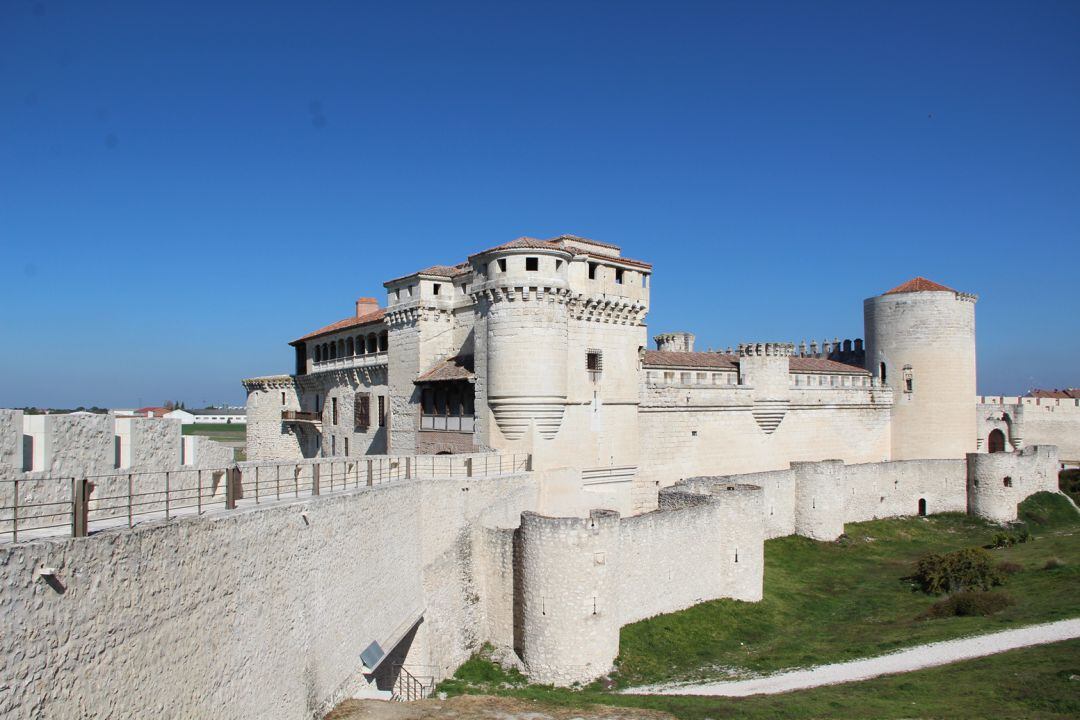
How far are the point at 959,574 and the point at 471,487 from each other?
17075 mm

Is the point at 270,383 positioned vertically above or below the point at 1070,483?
above

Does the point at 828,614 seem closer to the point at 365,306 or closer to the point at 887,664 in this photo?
the point at 887,664

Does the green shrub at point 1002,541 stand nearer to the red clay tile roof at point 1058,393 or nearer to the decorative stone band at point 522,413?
the decorative stone band at point 522,413

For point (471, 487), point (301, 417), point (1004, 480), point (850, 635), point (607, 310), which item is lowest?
point (850, 635)

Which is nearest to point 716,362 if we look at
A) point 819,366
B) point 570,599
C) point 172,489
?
point 819,366

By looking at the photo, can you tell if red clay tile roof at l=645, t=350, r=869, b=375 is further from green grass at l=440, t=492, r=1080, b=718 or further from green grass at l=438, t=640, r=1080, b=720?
green grass at l=438, t=640, r=1080, b=720

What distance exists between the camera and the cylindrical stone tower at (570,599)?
734 inches

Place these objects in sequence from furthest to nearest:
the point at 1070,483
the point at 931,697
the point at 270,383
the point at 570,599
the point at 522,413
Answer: the point at 270,383 < the point at 1070,483 < the point at 522,413 < the point at 570,599 < the point at 931,697

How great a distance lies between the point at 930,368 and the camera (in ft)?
133

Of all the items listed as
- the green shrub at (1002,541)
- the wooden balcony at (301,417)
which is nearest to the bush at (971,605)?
the green shrub at (1002,541)

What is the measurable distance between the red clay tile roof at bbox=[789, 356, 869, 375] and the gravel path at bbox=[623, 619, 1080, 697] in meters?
20.4

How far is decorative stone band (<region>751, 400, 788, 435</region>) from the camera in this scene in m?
35.0

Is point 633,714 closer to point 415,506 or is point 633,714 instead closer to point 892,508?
point 415,506

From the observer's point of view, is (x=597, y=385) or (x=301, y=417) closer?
(x=597, y=385)
